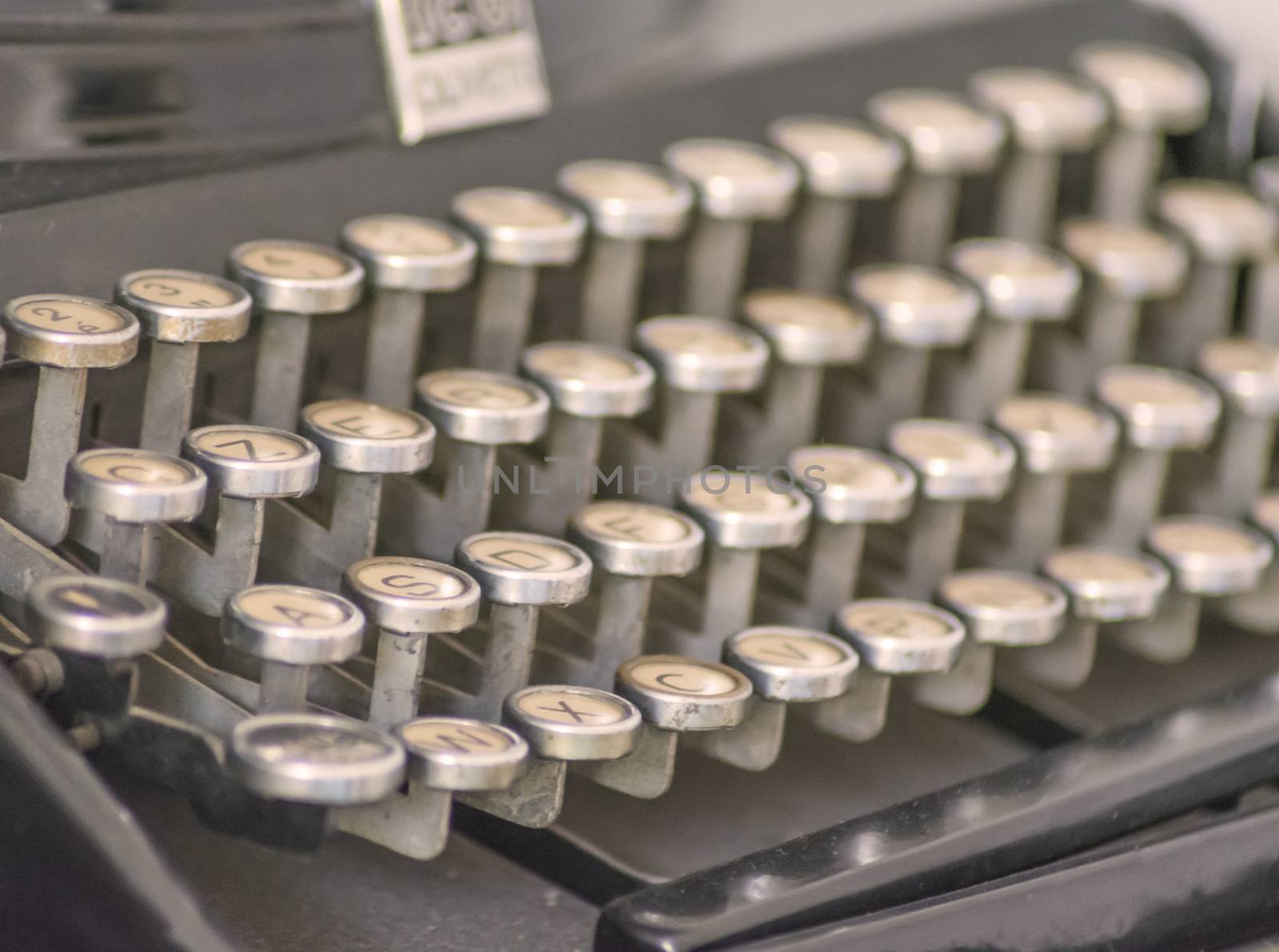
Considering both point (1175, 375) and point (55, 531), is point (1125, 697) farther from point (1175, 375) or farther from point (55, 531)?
point (55, 531)

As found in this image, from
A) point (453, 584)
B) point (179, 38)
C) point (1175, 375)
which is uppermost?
point (179, 38)

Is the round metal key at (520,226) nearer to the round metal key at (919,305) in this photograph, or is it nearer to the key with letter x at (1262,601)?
the round metal key at (919,305)

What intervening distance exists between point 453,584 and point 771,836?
349 millimetres

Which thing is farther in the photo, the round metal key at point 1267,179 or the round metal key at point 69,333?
the round metal key at point 1267,179

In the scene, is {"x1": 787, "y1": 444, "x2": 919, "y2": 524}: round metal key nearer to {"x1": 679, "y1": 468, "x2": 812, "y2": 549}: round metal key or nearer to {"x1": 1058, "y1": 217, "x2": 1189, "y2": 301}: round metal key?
{"x1": 679, "y1": 468, "x2": 812, "y2": 549}: round metal key

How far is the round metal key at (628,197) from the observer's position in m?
1.35

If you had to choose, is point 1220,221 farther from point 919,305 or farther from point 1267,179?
point 919,305

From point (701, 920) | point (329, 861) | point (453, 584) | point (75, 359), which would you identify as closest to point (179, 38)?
point (75, 359)

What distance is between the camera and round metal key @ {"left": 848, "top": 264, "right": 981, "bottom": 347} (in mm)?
1454

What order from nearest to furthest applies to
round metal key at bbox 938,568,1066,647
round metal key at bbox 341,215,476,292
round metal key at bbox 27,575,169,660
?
round metal key at bbox 27,575,169,660
round metal key at bbox 341,215,476,292
round metal key at bbox 938,568,1066,647

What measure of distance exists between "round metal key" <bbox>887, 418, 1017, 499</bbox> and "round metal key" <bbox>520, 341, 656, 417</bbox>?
245 mm

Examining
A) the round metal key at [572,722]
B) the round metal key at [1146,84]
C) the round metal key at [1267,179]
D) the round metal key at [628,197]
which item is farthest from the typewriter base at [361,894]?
the round metal key at [1267,179]

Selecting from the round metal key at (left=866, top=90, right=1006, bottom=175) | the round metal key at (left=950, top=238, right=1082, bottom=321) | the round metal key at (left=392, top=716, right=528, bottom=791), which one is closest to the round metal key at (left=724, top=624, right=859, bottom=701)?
the round metal key at (left=392, top=716, right=528, bottom=791)

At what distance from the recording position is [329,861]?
1.15 meters
